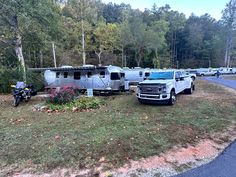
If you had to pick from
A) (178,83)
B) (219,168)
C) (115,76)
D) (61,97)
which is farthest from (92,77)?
(219,168)

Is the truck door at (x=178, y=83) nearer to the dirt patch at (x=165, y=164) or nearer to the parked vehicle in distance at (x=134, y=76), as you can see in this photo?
the dirt patch at (x=165, y=164)

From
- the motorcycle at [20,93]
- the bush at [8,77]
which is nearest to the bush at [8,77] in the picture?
the bush at [8,77]

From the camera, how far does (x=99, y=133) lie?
6.38m

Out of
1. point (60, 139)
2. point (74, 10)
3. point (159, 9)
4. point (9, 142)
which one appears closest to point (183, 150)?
point (60, 139)

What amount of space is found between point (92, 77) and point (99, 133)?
970 centimetres

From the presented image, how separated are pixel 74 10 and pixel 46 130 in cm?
2944

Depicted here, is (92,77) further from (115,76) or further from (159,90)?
(159,90)

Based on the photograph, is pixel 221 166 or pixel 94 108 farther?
pixel 94 108

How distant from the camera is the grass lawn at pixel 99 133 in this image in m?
4.92

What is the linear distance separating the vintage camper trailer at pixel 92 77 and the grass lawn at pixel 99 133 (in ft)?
18.4

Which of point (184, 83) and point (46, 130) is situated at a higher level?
point (184, 83)

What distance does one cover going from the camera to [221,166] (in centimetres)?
465

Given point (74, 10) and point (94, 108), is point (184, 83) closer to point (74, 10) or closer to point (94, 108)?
point (94, 108)

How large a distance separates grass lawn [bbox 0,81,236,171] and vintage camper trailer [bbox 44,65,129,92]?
5.60 metres
